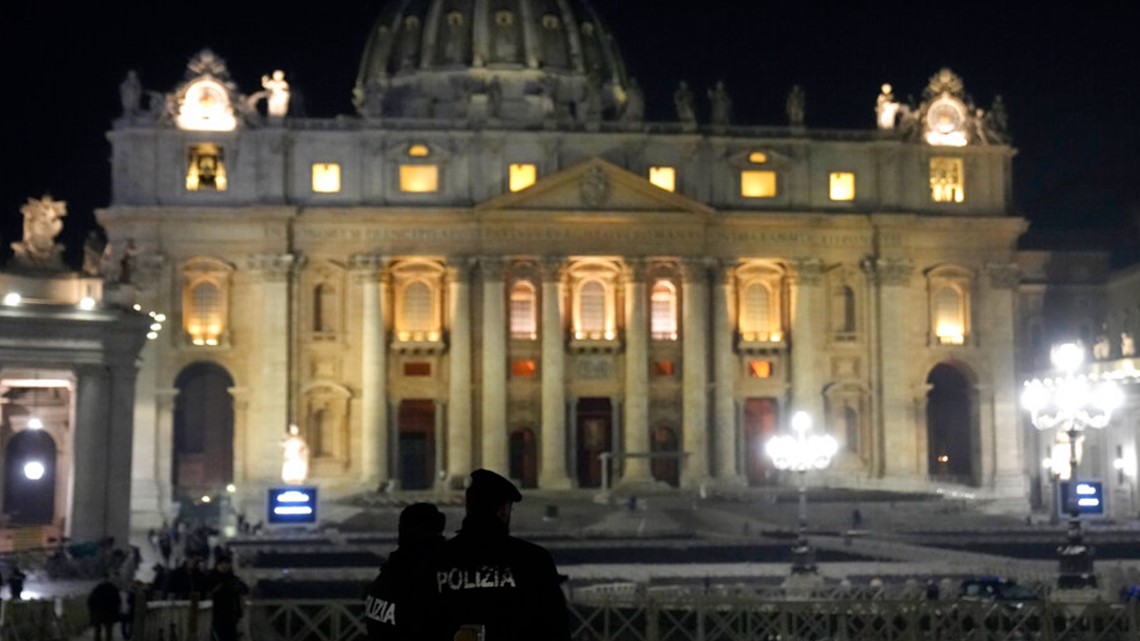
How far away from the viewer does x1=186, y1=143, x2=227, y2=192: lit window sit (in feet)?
266

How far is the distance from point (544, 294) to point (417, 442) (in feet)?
29.4

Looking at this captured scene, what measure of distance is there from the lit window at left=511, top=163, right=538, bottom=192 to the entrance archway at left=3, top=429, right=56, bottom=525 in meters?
27.6

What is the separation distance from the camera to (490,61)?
100 metres

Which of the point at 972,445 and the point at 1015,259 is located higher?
the point at 1015,259

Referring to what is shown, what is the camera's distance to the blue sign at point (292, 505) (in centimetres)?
4238

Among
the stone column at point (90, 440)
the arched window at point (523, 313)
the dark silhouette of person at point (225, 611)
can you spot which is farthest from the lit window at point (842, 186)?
the dark silhouette of person at point (225, 611)

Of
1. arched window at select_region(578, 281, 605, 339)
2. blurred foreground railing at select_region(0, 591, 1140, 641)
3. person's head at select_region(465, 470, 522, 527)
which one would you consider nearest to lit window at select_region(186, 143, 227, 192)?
arched window at select_region(578, 281, 605, 339)

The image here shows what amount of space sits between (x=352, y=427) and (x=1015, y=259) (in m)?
32.4

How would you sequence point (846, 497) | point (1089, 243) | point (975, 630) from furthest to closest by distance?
point (1089, 243), point (846, 497), point (975, 630)

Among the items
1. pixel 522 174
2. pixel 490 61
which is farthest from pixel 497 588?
pixel 490 61

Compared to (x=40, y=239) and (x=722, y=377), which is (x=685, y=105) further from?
(x=40, y=239)

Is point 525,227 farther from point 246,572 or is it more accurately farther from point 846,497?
point 246,572

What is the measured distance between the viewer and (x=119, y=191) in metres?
80.4

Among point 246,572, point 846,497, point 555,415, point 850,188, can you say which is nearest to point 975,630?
point 246,572
